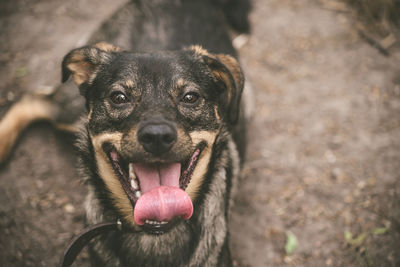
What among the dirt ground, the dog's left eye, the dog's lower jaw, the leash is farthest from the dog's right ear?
the dirt ground

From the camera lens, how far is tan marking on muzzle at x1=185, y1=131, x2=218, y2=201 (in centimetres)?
228

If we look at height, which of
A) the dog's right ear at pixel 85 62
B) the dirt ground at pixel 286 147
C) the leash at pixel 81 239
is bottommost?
the dirt ground at pixel 286 147

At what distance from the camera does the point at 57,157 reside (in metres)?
3.66

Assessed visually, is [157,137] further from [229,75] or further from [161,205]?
[229,75]

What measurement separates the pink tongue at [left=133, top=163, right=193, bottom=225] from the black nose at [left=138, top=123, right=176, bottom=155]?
0.70 ft

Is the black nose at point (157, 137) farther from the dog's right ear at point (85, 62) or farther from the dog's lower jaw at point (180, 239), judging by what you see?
the dog's right ear at point (85, 62)

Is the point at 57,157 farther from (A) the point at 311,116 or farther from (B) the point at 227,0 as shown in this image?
(A) the point at 311,116

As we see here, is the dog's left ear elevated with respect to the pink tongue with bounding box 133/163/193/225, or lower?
elevated

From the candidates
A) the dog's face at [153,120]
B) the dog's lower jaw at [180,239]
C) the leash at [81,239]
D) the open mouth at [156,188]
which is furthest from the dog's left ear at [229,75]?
the leash at [81,239]

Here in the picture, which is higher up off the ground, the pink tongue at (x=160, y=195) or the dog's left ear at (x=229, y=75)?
the dog's left ear at (x=229, y=75)

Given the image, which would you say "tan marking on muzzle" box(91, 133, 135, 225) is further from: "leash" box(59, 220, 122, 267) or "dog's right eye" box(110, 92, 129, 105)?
"dog's right eye" box(110, 92, 129, 105)

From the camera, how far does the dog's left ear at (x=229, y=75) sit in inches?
95.9

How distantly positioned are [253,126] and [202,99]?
80.5 inches

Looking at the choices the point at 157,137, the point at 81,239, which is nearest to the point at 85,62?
the point at 157,137
